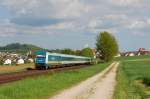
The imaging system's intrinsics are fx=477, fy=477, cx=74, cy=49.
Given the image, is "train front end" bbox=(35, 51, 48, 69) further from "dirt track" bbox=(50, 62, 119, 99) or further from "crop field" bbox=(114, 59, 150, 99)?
"dirt track" bbox=(50, 62, 119, 99)

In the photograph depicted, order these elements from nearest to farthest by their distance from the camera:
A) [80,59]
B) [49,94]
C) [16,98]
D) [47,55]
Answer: [16,98], [49,94], [47,55], [80,59]

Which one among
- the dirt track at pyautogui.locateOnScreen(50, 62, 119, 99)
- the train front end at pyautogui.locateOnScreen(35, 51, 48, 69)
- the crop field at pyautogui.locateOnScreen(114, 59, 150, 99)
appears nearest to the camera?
the dirt track at pyautogui.locateOnScreen(50, 62, 119, 99)

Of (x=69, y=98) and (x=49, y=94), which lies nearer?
(x=69, y=98)

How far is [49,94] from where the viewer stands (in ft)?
96.9

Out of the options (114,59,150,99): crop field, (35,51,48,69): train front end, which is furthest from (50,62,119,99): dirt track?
(35,51,48,69): train front end

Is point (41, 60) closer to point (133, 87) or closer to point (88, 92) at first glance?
point (133, 87)

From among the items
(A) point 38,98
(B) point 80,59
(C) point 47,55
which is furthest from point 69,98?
(B) point 80,59

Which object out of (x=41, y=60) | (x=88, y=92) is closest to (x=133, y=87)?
(x=88, y=92)

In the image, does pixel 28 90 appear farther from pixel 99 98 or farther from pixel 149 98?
pixel 149 98

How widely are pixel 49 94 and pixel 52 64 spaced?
176 feet

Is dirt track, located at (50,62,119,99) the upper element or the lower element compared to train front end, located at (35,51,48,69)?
lower

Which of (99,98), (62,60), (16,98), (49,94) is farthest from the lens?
(62,60)

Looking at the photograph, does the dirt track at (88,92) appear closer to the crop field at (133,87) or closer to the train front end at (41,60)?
the crop field at (133,87)

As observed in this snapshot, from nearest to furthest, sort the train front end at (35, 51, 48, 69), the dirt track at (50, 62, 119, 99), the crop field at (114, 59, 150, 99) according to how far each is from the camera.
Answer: the dirt track at (50, 62, 119, 99) → the crop field at (114, 59, 150, 99) → the train front end at (35, 51, 48, 69)
